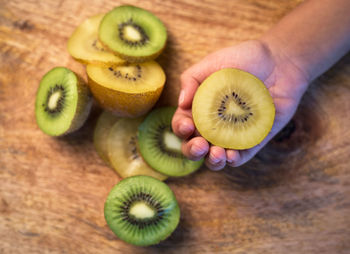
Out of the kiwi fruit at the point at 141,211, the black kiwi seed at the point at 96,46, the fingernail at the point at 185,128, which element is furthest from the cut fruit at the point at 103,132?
the fingernail at the point at 185,128

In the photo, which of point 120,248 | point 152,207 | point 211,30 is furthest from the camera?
point 211,30

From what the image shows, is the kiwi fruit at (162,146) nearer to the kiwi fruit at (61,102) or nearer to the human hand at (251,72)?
the human hand at (251,72)

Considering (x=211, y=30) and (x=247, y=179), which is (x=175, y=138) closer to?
(x=247, y=179)

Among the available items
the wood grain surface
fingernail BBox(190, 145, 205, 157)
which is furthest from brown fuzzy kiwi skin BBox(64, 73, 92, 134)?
fingernail BBox(190, 145, 205, 157)

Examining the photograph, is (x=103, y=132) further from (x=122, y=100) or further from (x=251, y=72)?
(x=251, y=72)

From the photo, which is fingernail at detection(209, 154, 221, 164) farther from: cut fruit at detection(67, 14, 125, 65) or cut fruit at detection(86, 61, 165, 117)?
cut fruit at detection(67, 14, 125, 65)

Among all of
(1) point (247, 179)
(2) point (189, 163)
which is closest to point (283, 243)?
(1) point (247, 179)
